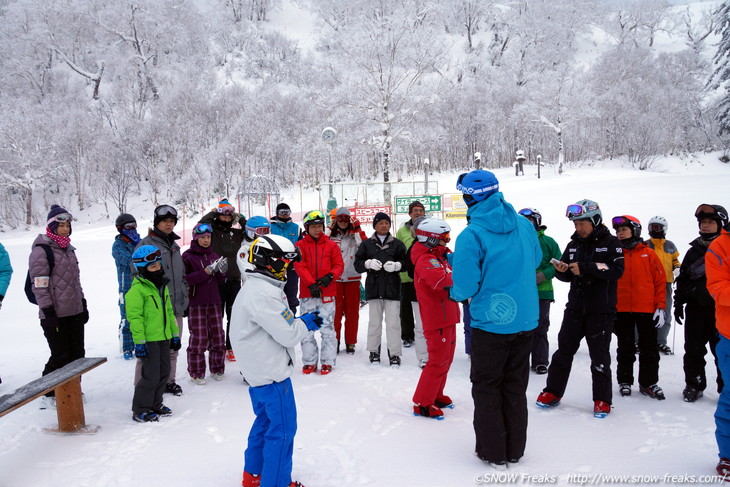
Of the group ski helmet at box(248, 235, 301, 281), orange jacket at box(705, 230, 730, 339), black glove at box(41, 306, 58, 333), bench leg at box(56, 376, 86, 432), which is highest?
ski helmet at box(248, 235, 301, 281)

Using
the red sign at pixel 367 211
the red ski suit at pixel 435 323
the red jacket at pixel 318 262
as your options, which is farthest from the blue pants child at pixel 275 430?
the red sign at pixel 367 211

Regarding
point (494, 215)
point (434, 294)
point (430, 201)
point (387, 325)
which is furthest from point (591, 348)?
point (430, 201)

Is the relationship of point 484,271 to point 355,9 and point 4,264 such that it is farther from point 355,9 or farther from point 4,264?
point 355,9

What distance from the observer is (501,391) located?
3.01 meters

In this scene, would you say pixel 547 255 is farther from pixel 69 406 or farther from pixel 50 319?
pixel 50 319

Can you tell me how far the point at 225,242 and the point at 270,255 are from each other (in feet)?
10.6

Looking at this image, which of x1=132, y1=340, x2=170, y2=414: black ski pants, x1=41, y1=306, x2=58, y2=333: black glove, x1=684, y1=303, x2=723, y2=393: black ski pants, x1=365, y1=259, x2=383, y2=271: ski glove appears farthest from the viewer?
x1=365, y1=259, x2=383, y2=271: ski glove

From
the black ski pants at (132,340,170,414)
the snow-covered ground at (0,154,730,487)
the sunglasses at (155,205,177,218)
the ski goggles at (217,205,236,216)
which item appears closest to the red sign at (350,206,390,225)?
the ski goggles at (217,205,236,216)

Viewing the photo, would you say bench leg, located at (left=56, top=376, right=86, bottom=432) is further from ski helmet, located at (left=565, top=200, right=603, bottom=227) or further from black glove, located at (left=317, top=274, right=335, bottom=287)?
ski helmet, located at (left=565, top=200, right=603, bottom=227)

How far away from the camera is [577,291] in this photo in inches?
155

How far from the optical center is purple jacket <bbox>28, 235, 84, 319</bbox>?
424 cm

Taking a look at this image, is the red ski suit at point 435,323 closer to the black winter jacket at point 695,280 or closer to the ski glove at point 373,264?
the ski glove at point 373,264

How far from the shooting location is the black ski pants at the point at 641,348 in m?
4.25

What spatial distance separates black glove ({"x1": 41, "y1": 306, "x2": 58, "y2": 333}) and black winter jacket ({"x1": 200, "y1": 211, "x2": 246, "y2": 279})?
182 centimetres
